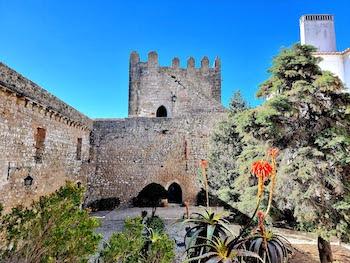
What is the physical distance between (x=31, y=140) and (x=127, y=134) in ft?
22.8

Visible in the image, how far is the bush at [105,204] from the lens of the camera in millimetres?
14422

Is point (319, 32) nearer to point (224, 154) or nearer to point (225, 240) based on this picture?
point (224, 154)

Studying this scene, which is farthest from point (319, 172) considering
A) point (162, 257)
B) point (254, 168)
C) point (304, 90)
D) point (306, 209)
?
point (254, 168)

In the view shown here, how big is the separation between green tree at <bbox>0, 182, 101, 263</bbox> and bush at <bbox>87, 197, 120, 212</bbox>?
1151 cm

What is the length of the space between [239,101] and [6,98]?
10.4 meters

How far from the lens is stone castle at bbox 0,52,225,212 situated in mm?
7848

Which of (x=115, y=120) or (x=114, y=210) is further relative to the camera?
(x=115, y=120)

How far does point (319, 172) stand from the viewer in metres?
6.03

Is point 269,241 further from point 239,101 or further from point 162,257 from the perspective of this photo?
point 239,101

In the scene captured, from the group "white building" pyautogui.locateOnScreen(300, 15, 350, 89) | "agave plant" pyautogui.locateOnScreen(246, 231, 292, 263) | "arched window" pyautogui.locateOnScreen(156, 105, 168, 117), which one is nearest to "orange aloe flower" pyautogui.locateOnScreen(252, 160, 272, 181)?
"agave plant" pyautogui.locateOnScreen(246, 231, 292, 263)

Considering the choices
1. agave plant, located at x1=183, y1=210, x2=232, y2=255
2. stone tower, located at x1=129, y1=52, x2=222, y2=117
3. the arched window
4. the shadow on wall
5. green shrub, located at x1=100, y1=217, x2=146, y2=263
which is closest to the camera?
agave plant, located at x1=183, y1=210, x2=232, y2=255

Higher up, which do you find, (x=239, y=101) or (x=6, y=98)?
(x=239, y=101)

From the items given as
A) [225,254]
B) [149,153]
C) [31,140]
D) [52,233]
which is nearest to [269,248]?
[225,254]

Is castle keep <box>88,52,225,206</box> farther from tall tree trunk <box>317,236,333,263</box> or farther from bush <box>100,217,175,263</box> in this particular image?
bush <box>100,217,175,263</box>
